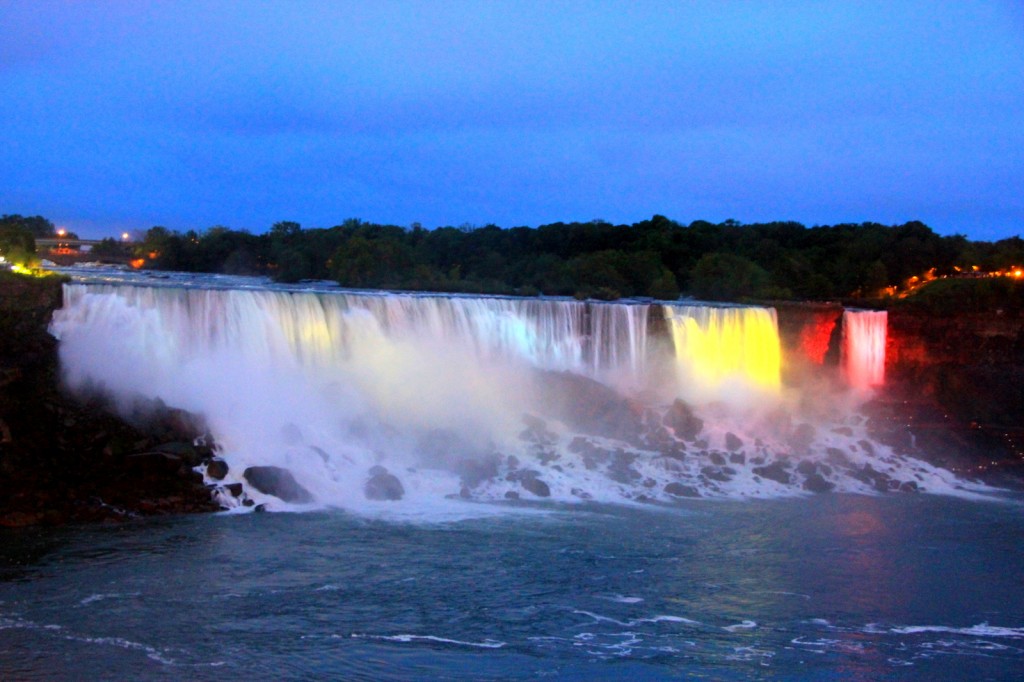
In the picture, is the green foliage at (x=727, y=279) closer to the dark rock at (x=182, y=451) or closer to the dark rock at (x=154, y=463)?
the dark rock at (x=182, y=451)

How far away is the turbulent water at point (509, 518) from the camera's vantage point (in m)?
12.1

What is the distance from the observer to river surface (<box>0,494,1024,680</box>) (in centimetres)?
1158

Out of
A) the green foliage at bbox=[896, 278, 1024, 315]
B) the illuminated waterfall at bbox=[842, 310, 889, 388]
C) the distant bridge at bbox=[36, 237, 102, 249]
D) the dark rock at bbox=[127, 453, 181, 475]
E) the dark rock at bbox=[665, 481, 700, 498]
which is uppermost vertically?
the distant bridge at bbox=[36, 237, 102, 249]

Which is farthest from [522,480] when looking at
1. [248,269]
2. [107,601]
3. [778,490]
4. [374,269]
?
[248,269]

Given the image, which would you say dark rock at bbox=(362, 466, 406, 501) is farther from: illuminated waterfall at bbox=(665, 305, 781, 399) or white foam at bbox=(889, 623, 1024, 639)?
illuminated waterfall at bbox=(665, 305, 781, 399)

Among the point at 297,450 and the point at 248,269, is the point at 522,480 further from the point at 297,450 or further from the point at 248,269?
the point at 248,269

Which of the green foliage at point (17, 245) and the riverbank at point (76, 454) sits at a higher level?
the green foliage at point (17, 245)

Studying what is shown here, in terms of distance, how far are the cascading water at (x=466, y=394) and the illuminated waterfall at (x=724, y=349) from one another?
56 millimetres

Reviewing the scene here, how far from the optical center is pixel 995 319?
32969 millimetres

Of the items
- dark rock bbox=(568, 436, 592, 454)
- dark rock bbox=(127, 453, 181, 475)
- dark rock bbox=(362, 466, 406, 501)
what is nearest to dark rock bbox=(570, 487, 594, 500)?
dark rock bbox=(568, 436, 592, 454)

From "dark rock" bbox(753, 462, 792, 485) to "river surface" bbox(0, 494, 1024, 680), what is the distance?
428cm

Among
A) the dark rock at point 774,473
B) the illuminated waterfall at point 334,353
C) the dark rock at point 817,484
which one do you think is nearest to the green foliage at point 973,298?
the illuminated waterfall at point 334,353

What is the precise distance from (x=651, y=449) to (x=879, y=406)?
9109 millimetres

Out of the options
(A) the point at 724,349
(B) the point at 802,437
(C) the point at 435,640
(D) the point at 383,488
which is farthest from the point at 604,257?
(C) the point at 435,640
